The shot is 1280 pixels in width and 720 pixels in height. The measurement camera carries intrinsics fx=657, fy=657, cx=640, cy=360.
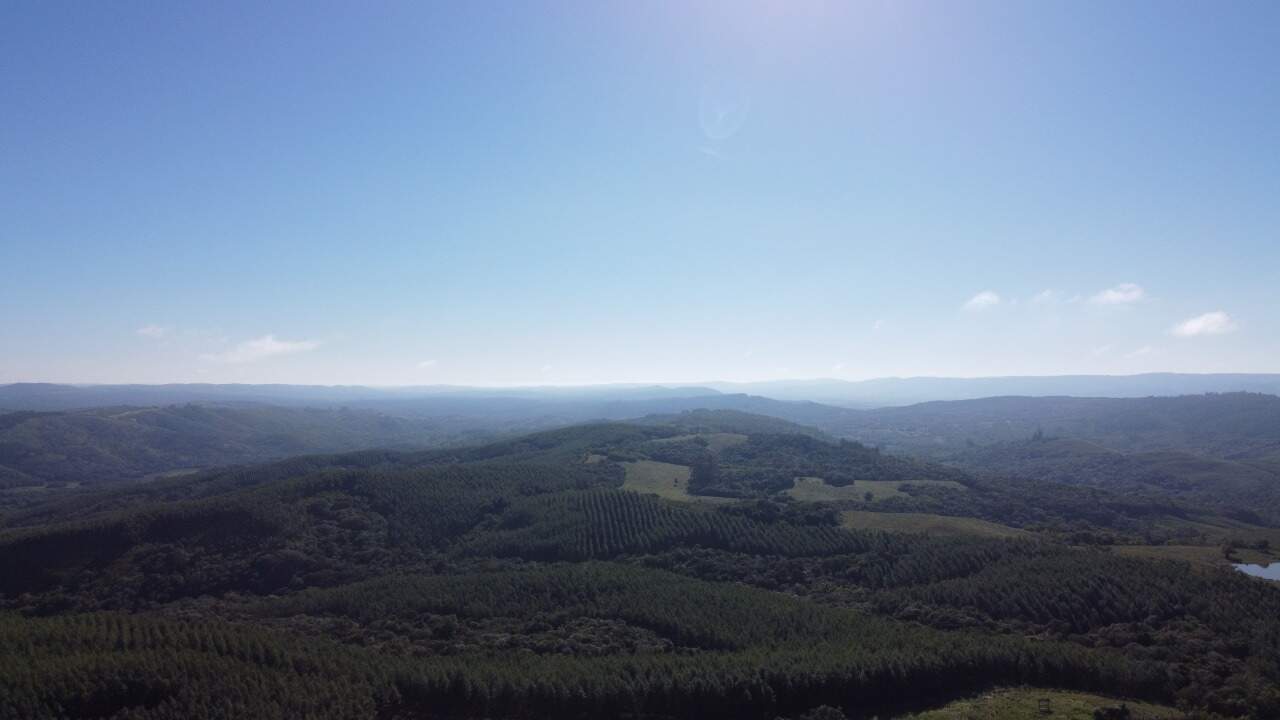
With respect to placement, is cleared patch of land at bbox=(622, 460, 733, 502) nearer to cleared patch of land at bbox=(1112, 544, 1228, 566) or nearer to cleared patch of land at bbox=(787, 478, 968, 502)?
cleared patch of land at bbox=(787, 478, 968, 502)

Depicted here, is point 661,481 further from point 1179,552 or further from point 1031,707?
point 1031,707

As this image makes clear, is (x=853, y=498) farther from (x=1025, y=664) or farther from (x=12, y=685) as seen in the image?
(x=12, y=685)

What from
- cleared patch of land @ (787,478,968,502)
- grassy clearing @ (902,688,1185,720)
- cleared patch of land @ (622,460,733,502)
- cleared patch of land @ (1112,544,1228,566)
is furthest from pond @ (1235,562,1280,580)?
cleared patch of land @ (622,460,733,502)

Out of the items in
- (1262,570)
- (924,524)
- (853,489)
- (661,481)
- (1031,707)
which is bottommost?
(853,489)

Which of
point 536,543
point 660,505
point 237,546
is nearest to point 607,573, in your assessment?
point 536,543

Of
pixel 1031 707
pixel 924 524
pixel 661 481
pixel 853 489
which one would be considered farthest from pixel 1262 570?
pixel 661 481
